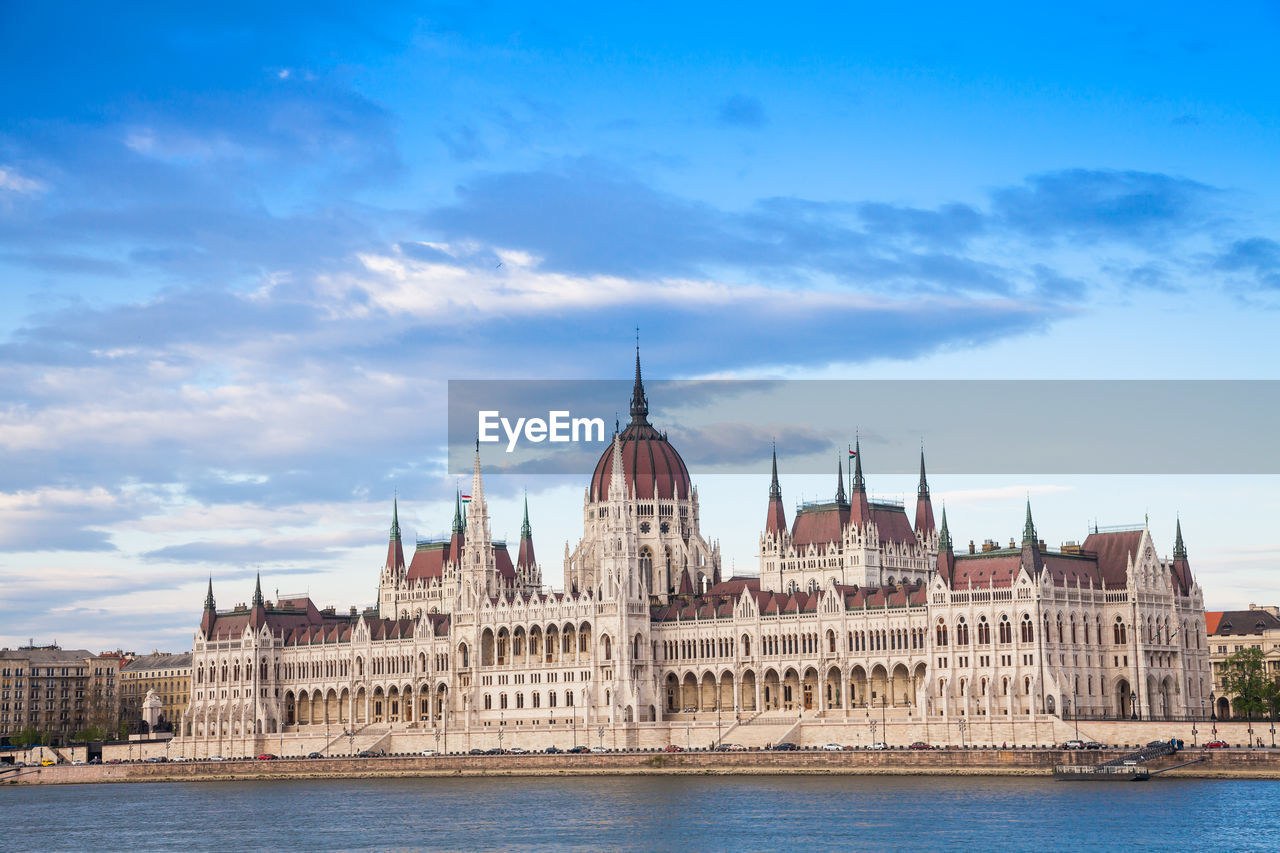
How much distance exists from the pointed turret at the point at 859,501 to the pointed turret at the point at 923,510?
26.0 feet

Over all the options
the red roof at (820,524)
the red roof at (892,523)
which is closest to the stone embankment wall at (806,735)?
the red roof at (820,524)

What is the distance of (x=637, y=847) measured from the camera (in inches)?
4250

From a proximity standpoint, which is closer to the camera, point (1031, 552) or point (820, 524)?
point (1031, 552)

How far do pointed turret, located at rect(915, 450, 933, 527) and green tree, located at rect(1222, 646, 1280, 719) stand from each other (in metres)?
32.2

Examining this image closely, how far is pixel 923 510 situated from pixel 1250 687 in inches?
1593

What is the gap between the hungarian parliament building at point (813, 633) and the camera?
160 m

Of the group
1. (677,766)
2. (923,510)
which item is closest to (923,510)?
(923,510)

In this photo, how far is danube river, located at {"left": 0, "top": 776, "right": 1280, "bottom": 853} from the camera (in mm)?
107500

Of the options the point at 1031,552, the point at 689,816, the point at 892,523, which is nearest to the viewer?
the point at 689,816

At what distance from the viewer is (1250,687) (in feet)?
537

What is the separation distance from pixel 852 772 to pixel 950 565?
23430mm

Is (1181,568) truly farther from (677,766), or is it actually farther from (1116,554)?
(677,766)

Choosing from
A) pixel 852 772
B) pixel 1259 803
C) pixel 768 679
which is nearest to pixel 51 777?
pixel 768 679

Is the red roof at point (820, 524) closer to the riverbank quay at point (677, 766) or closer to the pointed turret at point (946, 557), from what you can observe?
the pointed turret at point (946, 557)
